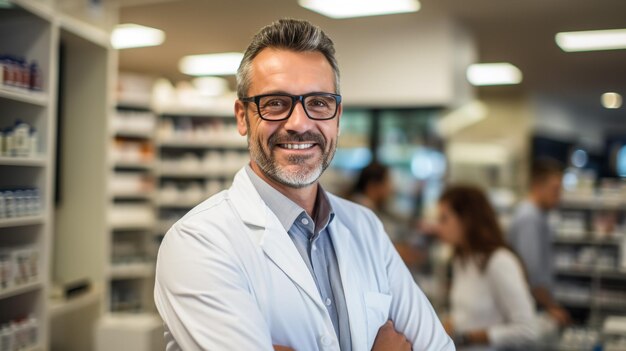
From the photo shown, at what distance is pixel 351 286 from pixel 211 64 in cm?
756

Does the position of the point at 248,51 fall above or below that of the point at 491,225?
above

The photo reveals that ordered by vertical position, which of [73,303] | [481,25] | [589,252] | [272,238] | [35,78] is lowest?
[73,303]

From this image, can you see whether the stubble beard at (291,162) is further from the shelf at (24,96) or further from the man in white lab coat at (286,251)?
the shelf at (24,96)

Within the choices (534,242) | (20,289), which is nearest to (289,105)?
(20,289)

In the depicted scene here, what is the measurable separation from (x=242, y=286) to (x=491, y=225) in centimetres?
200

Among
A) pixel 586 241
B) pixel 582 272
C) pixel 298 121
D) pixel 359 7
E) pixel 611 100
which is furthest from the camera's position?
pixel 611 100

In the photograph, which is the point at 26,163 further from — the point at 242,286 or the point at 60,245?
the point at 242,286

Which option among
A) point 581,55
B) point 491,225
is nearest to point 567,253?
point 581,55

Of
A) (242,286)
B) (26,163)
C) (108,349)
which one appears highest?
(26,163)

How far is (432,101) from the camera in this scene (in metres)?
6.22

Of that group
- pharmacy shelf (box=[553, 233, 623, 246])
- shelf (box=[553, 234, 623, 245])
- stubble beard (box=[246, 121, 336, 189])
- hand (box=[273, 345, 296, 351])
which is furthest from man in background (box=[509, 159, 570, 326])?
hand (box=[273, 345, 296, 351])

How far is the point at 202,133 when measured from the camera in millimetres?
7863

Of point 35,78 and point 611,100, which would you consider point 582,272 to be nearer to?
point 611,100

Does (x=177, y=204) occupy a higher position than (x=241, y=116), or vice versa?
(x=241, y=116)
